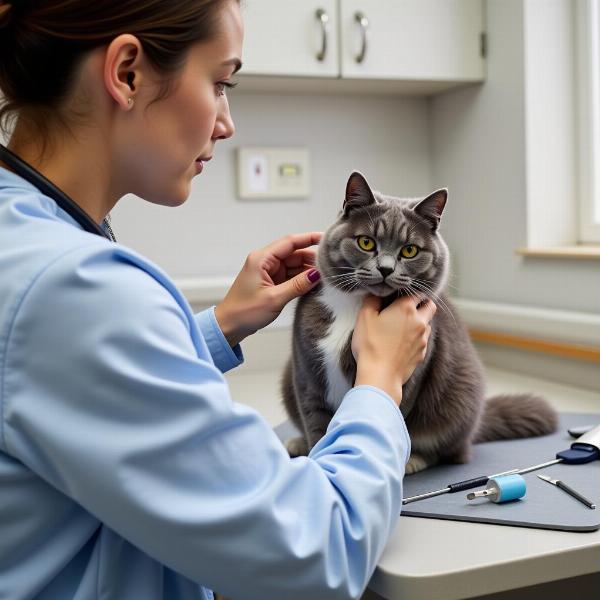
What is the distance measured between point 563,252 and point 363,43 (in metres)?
0.73

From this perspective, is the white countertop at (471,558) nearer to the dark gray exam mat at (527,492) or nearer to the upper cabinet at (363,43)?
→ the dark gray exam mat at (527,492)

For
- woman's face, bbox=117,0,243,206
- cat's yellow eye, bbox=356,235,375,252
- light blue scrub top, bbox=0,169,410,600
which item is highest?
woman's face, bbox=117,0,243,206

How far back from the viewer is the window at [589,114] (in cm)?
193

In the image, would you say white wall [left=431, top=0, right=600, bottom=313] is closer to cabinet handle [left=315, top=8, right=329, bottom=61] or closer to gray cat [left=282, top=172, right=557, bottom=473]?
cabinet handle [left=315, top=8, right=329, bottom=61]

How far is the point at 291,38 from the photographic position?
1859mm

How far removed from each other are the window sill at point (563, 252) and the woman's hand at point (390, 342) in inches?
33.3

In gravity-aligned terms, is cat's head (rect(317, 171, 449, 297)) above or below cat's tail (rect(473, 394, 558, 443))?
above

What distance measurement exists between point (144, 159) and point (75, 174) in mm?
72

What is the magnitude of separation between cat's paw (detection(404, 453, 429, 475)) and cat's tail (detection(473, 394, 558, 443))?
0.56 ft

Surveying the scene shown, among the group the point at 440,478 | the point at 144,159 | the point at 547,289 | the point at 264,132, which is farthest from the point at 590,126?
the point at 144,159

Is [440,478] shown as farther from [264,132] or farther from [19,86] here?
[264,132]

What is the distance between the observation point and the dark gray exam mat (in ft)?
2.91

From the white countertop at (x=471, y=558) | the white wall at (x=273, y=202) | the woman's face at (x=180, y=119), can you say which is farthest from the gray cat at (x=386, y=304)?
the white wall at (x=273, y=202)

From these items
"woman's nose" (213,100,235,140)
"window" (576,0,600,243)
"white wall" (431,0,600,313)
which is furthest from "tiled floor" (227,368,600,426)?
"woman's nose" (213,100,235,140)
